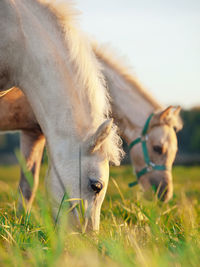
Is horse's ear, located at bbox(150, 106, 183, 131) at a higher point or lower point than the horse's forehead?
higher

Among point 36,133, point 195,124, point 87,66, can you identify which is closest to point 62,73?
point 87,66

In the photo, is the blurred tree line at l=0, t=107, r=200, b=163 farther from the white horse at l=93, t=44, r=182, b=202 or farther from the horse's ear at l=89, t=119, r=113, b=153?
the horse's ear at l=89, t=119, r=113, b=153

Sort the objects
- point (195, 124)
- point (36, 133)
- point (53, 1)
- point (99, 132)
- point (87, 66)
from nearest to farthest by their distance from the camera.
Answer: point (99, 132)
point (87, 66)
point (53, 1)
point (36, 133)
point (195, 124)

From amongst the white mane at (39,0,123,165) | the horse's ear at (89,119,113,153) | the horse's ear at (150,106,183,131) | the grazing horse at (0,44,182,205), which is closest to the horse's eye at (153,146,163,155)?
the grazing horse at (0,44,182,205)

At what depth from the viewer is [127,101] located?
443 centimetres

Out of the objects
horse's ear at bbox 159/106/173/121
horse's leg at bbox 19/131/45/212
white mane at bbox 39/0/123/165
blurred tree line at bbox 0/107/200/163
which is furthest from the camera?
blurred tree line at bbox 0/107/200/163

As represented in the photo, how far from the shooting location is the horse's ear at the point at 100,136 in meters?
2.11

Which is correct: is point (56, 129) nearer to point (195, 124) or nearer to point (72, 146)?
point (72, 146)

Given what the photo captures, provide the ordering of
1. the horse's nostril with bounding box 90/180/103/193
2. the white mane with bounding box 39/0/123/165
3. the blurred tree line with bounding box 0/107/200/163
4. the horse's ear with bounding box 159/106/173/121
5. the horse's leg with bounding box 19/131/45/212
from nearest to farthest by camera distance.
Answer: the horse's nostril with bounding box 90/180/103/193 < the white mane with bounding box 39/0/123/165 < the horse's leg with bounding box 19/131/45/212 < the horse's ear with bounding box 159/106/173/121 < the blurred tree line with bounding box 0/107/200/163

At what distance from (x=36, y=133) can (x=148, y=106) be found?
177 centimetres

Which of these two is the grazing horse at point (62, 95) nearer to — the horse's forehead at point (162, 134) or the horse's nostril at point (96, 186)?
the horse's nostril at point (96, 186)

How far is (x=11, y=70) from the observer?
2.45 meters

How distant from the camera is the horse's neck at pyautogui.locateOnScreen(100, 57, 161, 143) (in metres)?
4.32

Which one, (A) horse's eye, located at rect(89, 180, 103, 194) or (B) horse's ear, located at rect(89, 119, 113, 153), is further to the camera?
(A) horse's eye, located at rect(89, 180, 103, 194)
